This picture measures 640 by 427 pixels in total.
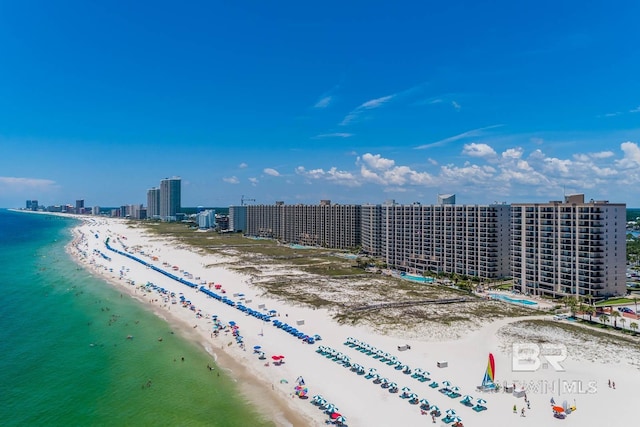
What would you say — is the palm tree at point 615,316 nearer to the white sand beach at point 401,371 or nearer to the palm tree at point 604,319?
the palm tree at point 604,319

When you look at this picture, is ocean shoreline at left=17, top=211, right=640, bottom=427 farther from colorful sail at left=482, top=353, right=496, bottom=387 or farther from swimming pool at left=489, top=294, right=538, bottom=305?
swimming pool at left=489, top=294, right=538, bottom=305

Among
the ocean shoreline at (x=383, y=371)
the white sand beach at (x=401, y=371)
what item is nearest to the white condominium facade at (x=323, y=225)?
the white sand beach at (x=401, y=371)

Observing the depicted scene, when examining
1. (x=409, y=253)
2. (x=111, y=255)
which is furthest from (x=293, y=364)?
(x=111, y=255)

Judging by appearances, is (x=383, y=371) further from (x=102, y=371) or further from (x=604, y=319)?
(x=604, y=319)

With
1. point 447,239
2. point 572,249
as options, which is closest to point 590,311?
point 572,249

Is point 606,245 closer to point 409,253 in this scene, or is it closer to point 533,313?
point 533,313

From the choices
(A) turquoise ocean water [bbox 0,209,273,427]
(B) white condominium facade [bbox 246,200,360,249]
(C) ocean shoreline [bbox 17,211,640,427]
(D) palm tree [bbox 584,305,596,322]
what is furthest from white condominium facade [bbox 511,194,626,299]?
(B) white condominium facade [bbox 246,200,360,249]
